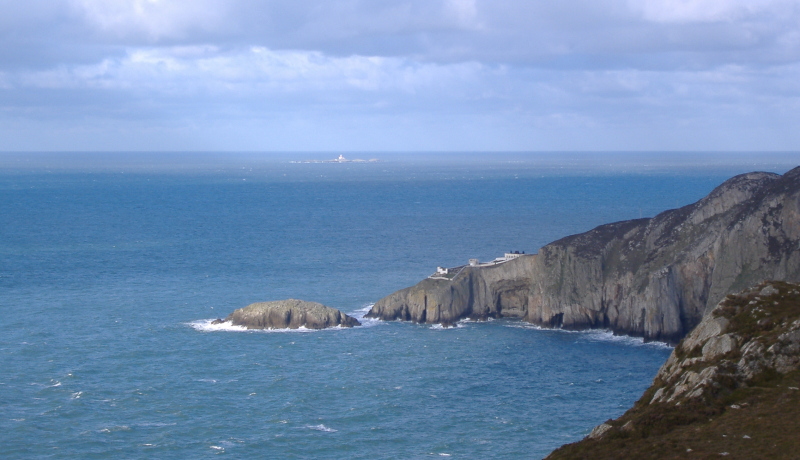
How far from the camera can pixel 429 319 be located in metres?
89.2

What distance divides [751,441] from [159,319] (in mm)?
64358

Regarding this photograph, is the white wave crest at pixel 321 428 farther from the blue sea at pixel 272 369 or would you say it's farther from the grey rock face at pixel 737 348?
the grey rock face at pixel 737 348

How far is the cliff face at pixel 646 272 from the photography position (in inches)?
3191

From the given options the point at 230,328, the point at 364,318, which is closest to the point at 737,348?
the point at 364,318

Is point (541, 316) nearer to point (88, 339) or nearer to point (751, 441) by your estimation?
point (88, 339)

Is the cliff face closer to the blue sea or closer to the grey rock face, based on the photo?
the blue sea

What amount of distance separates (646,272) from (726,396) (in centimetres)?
4539

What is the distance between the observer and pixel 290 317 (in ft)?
283

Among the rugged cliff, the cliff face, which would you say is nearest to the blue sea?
the cliff face

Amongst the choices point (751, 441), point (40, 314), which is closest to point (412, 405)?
point (751, 441)

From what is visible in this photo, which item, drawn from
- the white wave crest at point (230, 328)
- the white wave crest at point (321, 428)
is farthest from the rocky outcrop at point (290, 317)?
the white wave crest at point (321, 428)

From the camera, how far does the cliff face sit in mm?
81062

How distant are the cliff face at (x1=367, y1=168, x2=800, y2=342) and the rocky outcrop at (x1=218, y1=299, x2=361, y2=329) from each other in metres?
5.53

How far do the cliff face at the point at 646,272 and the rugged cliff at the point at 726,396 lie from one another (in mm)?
31037
